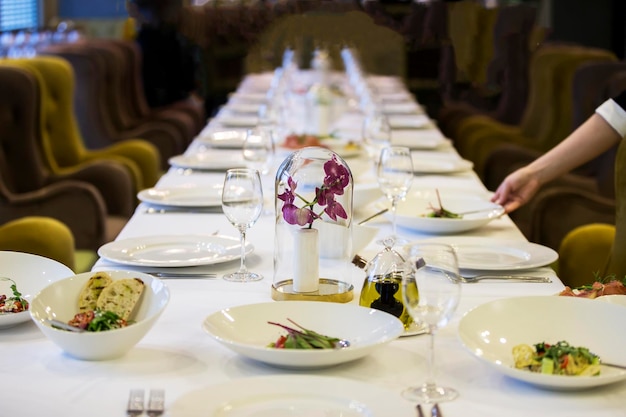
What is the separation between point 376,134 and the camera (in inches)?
135

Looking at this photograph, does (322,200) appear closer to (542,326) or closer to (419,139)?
(542,326)

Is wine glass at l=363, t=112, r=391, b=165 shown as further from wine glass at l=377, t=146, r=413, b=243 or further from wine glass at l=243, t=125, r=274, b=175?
wine glass at l=377, t=146, r=413, b=243

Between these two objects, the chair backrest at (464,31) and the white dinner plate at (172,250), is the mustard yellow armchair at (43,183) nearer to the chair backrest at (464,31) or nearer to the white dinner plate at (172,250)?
the white dinner plate at (172,250)

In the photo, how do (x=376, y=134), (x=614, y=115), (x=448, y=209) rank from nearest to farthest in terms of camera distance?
(x=448, y=209), (x=614, y=115), (x=376, y=134)

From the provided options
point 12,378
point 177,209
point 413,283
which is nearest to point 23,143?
point 177,209

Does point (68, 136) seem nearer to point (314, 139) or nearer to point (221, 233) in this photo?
point (314, 139)

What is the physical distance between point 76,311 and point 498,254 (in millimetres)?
946

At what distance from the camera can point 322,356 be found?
1.40m


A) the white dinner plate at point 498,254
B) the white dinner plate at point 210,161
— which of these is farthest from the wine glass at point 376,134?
the white dinner plate at point 498,254

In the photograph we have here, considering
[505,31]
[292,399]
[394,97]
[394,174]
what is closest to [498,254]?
[394,174]

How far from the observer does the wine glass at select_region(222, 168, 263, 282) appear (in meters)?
1.97

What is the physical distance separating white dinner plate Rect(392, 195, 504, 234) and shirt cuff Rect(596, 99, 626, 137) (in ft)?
1.28

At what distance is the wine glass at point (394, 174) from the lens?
234 centimetres

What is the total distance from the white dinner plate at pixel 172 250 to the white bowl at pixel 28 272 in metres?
0.18
